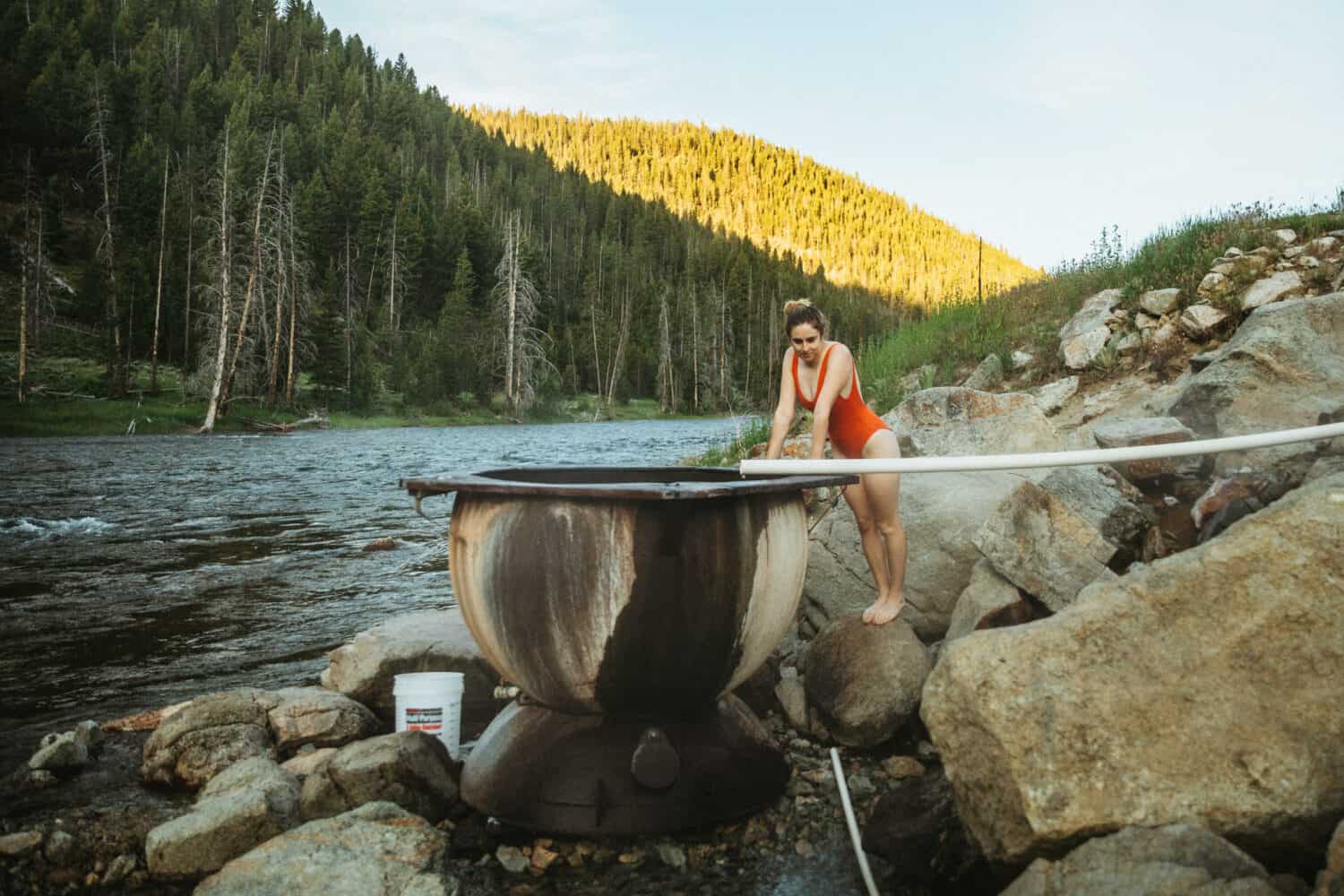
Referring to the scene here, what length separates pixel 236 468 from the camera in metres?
19.5

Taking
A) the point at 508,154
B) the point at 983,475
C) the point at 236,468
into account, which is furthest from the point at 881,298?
the point at 983,475

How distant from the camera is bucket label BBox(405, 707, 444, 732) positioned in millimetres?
3879

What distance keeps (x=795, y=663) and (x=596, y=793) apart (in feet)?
6.29

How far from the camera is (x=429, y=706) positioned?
3893mm

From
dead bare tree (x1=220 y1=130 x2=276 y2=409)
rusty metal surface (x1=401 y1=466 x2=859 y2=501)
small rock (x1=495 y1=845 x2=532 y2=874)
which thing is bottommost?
small rock (x1=495 y1=845 x2=532 y2=874)

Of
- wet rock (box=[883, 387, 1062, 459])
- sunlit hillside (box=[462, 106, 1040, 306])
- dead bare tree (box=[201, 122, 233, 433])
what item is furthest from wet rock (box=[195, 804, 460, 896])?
sunlit hillside (box=[462, 106, 1040, 306])

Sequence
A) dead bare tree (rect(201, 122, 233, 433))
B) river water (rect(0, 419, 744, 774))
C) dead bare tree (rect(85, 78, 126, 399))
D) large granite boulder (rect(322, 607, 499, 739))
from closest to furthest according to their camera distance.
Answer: large granite boulder (rect(322, 607, 499, 739)) → river water (rect(0, 419, 744, 774)) → dead bare tree (rect(201, 122, 233, 433)) → dead bare tree (rect(85, 78, 126, 399))

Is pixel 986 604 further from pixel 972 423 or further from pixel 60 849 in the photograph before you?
pixel 60 849

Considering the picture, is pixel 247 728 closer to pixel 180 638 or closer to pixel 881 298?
pixel 180 638

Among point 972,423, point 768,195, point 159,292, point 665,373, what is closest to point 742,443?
point 972,423

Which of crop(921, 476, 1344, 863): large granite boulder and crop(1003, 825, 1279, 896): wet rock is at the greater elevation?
crop(921, 476, 1344, 863): large granite boulder

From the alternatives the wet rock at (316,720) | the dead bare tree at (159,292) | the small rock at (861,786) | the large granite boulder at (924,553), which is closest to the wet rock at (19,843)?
the wet rock at (316,720)

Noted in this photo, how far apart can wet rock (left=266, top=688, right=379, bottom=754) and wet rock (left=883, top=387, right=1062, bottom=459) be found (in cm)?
438

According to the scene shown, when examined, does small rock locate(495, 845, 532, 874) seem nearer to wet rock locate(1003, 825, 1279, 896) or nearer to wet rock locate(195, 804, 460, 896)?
wet rock locate(195, 804, 460, 896)
